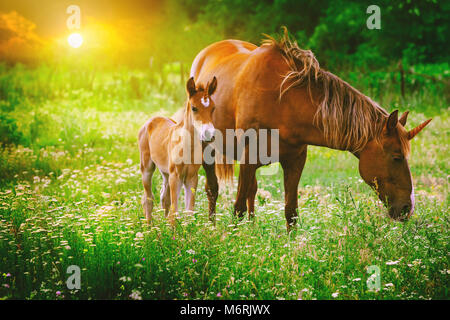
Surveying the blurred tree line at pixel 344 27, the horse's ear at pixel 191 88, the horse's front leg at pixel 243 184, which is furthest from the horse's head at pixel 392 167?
the blurred tree line at pixel 344 27

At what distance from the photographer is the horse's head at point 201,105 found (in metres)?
5.79

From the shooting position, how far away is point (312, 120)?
5395 mm

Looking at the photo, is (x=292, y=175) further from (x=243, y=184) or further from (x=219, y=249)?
(x=219, y=249)

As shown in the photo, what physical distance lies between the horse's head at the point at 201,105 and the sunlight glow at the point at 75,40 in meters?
18.8

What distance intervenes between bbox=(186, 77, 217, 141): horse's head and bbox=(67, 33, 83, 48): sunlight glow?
18824 mm

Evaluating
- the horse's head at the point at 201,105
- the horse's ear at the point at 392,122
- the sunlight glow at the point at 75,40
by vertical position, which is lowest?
the horse's ear at the point at 392,122

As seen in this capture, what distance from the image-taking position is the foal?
5.85 meters

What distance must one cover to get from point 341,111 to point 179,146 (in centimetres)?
208

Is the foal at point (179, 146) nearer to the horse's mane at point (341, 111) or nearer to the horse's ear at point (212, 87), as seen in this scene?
the horse's ear at point (212, 87)

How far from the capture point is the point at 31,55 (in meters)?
21.4

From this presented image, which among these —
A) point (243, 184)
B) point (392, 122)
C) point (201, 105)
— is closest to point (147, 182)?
point (201, 105)

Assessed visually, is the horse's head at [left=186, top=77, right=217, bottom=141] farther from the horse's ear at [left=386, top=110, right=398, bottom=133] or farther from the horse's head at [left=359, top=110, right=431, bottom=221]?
the horse's ear at [left=386, top=110, right=398, bottom=133]

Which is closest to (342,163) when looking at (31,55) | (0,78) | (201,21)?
(0,78)

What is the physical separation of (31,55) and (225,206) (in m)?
17.7
